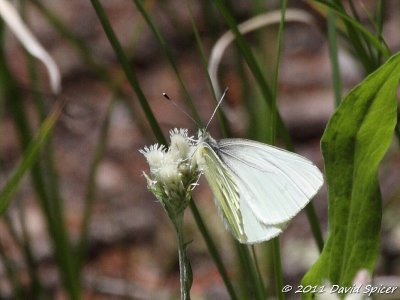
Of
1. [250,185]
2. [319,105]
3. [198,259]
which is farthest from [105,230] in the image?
[250,185]

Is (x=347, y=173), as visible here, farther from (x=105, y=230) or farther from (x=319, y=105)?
(x=319, y=105)

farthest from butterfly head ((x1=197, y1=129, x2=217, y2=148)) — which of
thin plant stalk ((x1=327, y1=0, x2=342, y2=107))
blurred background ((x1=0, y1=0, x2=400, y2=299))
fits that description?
blurred background ((x1=0, y1=0, x2=400, y2=299))

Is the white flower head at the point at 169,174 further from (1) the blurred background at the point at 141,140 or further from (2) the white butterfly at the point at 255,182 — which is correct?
(1) the blurred background at the point at 141,140

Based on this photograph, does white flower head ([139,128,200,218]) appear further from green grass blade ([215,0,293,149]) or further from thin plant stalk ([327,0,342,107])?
thin plant stalk ([327,0,342,107])

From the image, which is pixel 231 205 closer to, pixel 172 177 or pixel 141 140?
pixel 172 177

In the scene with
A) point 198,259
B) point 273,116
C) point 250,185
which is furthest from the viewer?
point 198,259

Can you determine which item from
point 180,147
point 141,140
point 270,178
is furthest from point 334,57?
point 141,140
